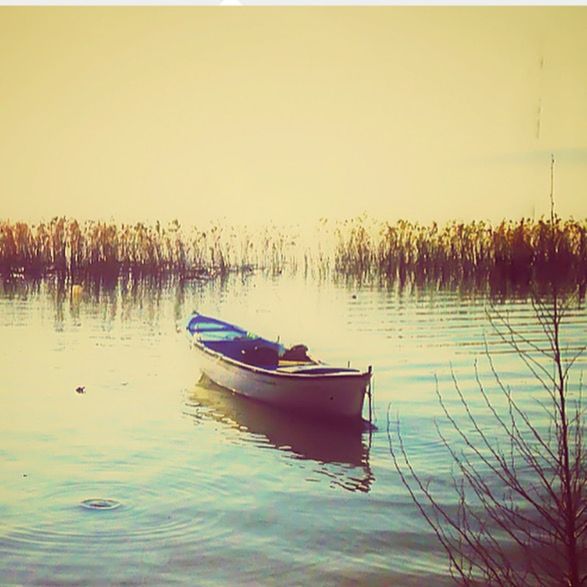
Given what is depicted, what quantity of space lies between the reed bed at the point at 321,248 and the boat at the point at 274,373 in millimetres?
255

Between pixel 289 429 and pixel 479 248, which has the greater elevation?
pixel 479 248

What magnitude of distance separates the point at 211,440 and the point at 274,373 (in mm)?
324

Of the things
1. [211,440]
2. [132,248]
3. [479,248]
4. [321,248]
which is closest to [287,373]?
[211,440]

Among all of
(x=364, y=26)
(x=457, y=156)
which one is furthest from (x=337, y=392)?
(x=364, y=26)

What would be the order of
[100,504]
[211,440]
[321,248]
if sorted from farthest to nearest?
[321,248], [211,440], [100,504]

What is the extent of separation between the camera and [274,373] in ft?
11.6

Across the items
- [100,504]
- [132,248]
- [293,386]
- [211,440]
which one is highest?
[132,248]

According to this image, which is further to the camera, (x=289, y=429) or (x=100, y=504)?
(x=289, y=429)

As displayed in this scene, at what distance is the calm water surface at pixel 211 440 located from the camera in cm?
332

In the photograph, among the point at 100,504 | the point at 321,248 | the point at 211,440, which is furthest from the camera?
the point at 321,248

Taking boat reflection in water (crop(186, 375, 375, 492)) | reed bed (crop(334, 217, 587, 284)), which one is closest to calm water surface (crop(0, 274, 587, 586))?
boat reflection in water (crop(186, 375, 375, 492))

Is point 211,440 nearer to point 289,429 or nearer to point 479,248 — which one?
point 289,429

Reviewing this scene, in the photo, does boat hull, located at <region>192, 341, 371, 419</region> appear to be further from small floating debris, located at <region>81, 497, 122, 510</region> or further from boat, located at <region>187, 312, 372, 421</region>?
small floating debris, located at <region>81, 497, 122, 510</region>

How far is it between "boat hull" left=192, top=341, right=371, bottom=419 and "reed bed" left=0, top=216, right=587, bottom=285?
0.35 m
